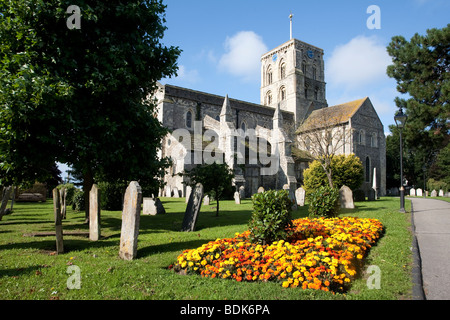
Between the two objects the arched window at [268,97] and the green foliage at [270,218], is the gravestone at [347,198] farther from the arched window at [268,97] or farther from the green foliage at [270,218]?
the arched window at [268,97]

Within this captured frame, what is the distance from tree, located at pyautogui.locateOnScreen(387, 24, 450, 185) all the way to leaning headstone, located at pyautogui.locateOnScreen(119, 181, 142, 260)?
13523mm

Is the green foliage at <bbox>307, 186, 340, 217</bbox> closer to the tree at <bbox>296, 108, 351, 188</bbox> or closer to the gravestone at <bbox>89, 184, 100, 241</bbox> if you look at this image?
the gravestone at <bbox>89, 184, 100, 241</bbox>

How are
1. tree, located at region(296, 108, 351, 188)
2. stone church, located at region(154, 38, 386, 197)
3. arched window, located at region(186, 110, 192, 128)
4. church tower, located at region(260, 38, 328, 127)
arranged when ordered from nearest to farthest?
tree, located at region(296, 108, 351, 188), stone church, located at region(154, 38, 386, 197), arched window, located at region(186, 110, 192, 128), church tower, located at region(260, 38, 328, 127)

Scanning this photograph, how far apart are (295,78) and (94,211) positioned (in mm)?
40125

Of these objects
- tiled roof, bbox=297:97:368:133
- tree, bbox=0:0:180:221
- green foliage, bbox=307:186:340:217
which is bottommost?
green foliage, bbox=307:186:340:217

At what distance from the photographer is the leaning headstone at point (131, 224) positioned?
589cm

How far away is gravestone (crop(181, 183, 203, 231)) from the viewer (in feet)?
30.5

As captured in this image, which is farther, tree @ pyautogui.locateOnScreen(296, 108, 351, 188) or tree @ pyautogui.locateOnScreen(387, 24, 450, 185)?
tree @ pyautogui.locateOnScreen(296, 108, 351, 188)

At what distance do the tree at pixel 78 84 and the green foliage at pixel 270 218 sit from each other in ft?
16.0

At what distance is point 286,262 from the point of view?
470 cm

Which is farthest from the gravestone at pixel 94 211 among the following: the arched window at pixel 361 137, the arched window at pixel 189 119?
the arched window at pixel 361 137

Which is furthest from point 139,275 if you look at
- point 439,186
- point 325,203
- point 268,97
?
point 439,186

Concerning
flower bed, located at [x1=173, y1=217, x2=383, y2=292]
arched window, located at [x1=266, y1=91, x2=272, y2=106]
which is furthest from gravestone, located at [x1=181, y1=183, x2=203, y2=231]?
arched window, located at [x1=266, y1=91, x2=272, y2=106]

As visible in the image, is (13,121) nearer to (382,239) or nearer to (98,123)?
(98,123)
